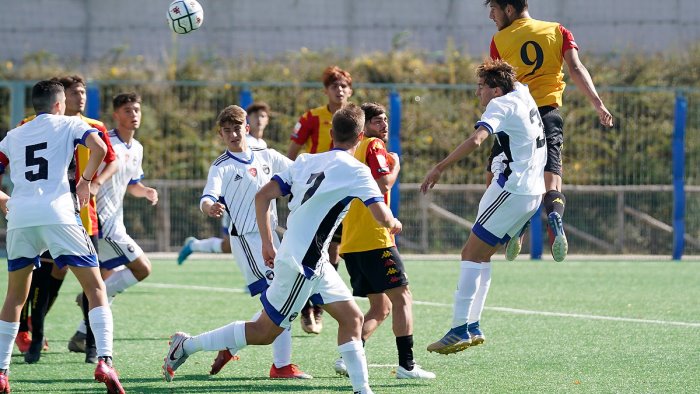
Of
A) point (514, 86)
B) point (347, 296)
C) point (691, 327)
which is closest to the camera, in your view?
point (347, 296)

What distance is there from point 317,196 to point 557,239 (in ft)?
7.59

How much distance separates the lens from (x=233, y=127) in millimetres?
7691

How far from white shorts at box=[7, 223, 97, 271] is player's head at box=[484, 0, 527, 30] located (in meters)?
3.52

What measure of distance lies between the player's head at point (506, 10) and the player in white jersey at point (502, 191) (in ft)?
2.95

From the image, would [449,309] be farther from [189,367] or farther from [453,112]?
[453,112]

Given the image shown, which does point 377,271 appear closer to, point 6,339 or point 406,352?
point 406,352

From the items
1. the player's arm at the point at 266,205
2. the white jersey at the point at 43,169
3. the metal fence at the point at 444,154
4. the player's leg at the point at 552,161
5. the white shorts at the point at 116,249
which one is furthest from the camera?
the metal fence at the point at 444,154

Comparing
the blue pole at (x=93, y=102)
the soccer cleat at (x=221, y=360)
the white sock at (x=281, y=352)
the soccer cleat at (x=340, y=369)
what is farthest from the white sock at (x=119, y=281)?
the blue pole at (x=93, y=102)

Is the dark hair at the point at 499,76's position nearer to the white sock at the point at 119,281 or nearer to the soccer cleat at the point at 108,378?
the soccer cleat at the point at 108,378

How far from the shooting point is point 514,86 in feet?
24.3

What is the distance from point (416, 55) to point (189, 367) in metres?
13.5

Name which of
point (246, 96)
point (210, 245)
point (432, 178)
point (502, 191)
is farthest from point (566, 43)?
point (246, 96)

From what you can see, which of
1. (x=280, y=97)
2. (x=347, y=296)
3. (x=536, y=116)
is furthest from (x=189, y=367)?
(x=280, y=97)

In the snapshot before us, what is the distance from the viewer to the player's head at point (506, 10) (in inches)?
328
